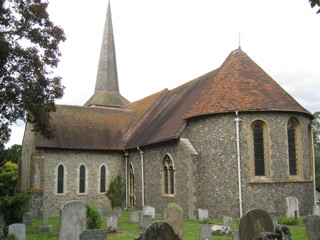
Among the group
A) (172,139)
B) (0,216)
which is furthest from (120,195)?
(0,216)

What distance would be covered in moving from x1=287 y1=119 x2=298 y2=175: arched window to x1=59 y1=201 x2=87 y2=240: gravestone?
1160 cm

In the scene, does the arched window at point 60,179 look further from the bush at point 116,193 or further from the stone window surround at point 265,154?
the stone window surround at point 265,154

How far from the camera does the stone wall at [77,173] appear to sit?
24.7 metres

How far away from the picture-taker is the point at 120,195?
25.4 meters

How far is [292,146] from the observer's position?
64.7 ft

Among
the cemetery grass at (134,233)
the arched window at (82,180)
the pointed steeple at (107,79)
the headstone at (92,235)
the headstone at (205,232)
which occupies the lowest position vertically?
the cemetery grass at (134,233)

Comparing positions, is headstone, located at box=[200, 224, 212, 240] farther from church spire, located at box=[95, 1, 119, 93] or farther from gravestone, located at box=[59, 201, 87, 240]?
church spire, located at box=[95, 1, 119, 93]

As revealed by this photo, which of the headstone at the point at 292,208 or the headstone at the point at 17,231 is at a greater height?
the headstone at the point at 292,208

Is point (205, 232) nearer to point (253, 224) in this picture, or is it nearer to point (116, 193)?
point (253, 224)

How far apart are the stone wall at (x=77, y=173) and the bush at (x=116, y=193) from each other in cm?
115

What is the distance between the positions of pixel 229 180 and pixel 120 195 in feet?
29.9

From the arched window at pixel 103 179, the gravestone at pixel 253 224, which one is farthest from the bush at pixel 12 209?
the arched window at pixel 103 179

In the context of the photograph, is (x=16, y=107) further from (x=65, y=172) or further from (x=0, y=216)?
(x=65, y=172)

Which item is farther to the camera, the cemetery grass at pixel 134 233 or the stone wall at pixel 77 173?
the stone wall at pixel 77 173
